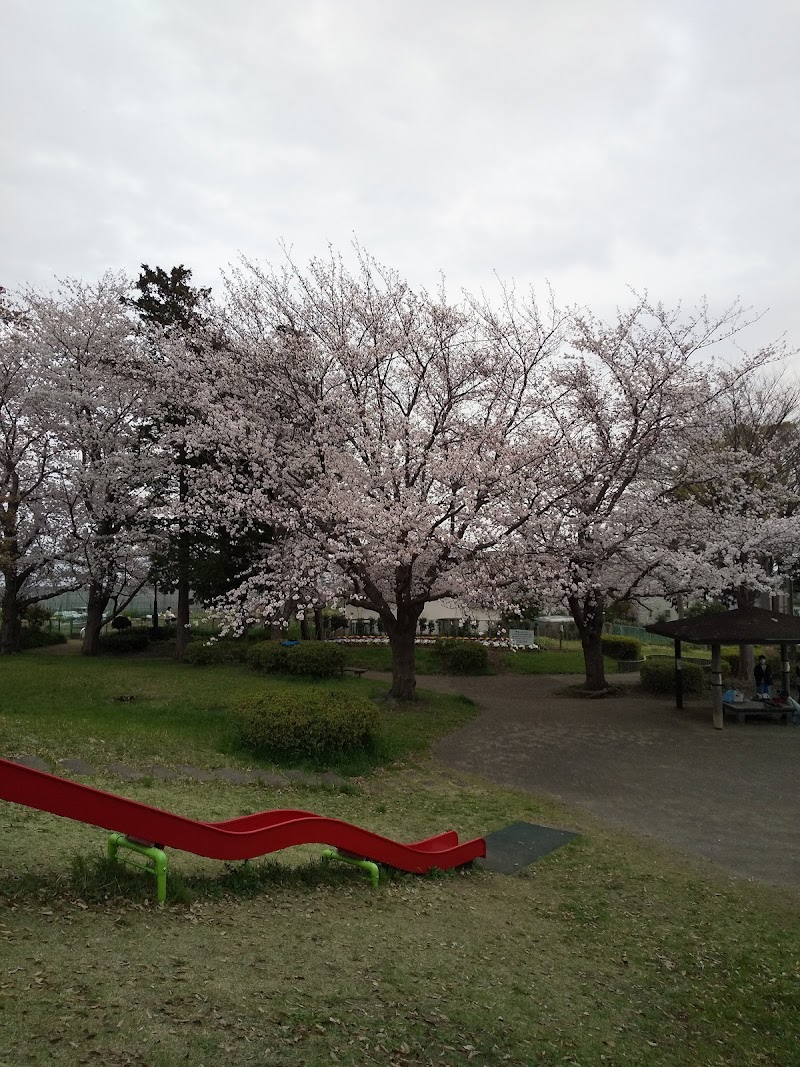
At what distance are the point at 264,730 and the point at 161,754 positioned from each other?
1.38m

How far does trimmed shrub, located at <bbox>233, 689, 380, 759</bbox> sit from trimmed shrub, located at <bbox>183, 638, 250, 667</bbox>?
33.6ft

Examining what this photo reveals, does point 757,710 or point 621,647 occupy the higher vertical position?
point 621,647

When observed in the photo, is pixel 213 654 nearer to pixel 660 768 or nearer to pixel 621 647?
pixel 660 768

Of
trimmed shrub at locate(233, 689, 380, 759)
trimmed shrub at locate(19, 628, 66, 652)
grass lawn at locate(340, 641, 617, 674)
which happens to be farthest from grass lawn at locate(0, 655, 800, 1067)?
trimmed shrub at locate(19, 628, 66, 652)

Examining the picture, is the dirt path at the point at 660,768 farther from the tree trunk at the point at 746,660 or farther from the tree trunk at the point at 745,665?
the tree trunk at the point at 745,665

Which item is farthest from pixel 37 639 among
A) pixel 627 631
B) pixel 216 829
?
pixel 627 631

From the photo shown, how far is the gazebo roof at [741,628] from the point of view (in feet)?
46.7

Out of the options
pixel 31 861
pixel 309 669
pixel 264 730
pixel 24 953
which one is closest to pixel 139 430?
pixel 309 669

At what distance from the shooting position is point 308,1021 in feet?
11.1

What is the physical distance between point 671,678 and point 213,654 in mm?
12443

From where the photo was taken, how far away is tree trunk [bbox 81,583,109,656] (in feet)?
76.1

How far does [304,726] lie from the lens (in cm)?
1004

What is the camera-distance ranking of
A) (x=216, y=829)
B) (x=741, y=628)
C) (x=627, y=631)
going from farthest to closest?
(x=627, y=631), (x=741, y=628), (x=216, y=829)

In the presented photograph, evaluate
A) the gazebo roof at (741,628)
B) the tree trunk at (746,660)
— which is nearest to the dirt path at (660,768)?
the gazebo roof at (741,628)
